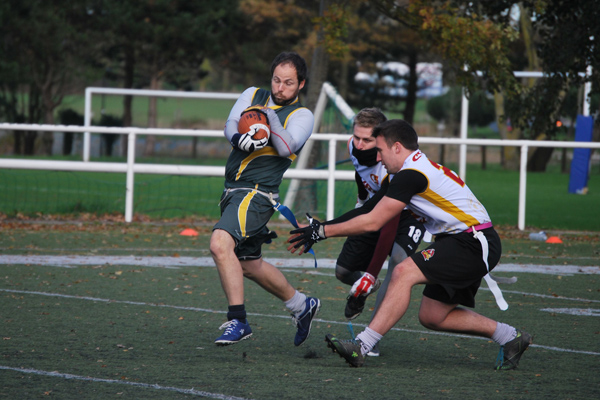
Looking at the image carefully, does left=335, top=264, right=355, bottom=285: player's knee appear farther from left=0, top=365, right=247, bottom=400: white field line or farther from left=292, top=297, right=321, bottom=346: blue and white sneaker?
left=0, top=365, right=247, bottom=400: white field line

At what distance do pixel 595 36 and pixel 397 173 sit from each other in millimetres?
8701

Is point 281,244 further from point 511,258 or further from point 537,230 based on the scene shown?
point 537,230

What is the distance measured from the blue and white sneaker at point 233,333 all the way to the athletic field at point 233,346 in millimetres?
142

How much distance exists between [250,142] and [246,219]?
0.54m

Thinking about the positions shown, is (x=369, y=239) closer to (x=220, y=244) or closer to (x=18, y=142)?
(x=220, y=244)

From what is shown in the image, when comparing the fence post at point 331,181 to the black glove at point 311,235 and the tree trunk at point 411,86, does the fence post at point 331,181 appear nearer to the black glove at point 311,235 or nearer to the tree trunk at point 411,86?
the black glove at point 311,235

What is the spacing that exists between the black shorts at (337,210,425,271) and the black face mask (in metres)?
0.48

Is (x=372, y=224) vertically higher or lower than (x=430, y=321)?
higher

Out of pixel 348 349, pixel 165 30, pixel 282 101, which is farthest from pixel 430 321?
pixel 165 30

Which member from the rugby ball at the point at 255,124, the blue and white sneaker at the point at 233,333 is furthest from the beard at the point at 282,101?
the blue and white sneaker at the point at 233,333

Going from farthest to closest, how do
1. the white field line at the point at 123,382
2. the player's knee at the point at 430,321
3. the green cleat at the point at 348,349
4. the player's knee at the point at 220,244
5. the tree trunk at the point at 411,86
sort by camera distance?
the tree trunk at the point at 411,86 → the player's knee at the point at 220,244 → the player's knee at the point at 430,321 → the green cleat at the point at 348,349 → the white field line at the point at 123,382

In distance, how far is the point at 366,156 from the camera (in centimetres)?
559

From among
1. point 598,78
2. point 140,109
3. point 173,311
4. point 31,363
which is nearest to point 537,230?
A: point 598,78

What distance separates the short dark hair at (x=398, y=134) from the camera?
15.7 feet
